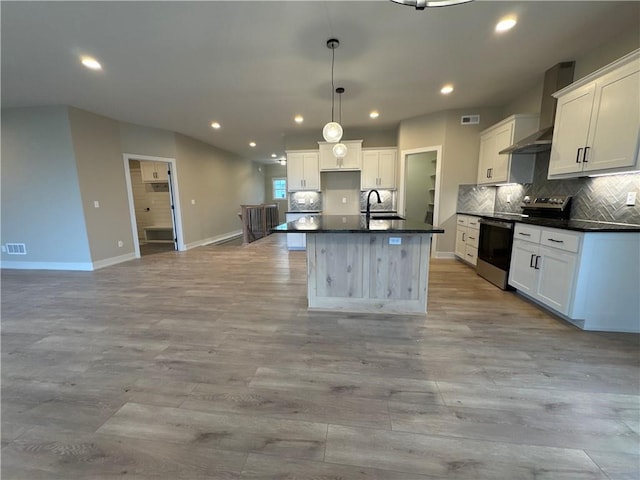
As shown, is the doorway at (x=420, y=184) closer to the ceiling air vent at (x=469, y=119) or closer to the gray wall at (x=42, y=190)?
the ceiling air vent at (x=469, y=119)

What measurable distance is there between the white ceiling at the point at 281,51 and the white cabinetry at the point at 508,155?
0.55 m

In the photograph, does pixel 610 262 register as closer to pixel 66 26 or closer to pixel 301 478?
pixel 301 478

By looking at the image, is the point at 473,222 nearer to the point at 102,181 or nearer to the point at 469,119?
the point at 469,119

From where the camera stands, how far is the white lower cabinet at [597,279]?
228 centimetres

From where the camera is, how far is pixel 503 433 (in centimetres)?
135

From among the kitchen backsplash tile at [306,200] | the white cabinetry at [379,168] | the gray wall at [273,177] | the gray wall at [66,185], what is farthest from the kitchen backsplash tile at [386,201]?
the gray wall at [273,177]

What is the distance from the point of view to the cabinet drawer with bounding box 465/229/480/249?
4164 millimetres

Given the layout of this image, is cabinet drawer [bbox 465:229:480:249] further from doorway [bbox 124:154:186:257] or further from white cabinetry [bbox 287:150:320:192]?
doorway [bbox 124:154:186:257]

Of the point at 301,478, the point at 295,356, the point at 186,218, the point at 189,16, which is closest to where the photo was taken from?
the point at 301,478

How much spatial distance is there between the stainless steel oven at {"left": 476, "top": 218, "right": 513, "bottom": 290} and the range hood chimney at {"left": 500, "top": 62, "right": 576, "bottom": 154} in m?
1.10

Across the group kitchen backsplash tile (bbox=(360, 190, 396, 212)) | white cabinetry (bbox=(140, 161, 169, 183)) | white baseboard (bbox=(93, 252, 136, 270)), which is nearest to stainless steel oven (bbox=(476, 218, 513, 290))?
kitchen backsplash tile (bbox=(360, 190, 396, 212))

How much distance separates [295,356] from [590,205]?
3729 millimetres

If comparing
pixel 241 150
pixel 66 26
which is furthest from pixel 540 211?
pixel 241 150

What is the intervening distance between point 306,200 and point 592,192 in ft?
16.9
